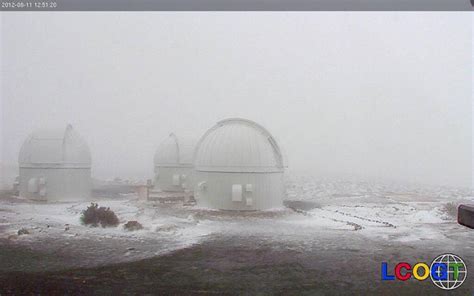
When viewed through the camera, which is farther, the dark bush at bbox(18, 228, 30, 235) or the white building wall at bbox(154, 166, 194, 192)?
the white building wall at bbox(154, 166, 194, 192)

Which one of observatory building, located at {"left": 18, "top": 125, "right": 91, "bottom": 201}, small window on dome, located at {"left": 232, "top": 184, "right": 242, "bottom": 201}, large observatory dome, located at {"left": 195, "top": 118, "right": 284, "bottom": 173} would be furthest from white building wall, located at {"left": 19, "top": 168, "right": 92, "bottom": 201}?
small window on dome, located at {"left": 232, "top": 184, "right": 242, "bottom": 201}

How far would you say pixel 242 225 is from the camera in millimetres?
11445

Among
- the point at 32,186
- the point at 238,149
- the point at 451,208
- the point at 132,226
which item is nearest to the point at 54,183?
the point at 32,186

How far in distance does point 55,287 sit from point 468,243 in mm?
8922

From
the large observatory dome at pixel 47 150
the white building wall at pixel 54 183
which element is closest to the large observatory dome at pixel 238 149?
the white building wall at pixel 54 183

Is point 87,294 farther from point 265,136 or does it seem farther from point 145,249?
point 265,136

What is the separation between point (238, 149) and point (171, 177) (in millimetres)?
10047

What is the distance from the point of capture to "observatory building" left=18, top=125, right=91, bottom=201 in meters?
16.0

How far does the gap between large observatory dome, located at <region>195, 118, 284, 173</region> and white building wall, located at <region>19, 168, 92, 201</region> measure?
5737 mm

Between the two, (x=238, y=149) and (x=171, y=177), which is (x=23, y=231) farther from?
(x=171, y=177)

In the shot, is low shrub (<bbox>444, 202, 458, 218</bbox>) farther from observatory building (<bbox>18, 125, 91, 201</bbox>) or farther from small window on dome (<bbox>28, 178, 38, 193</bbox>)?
small window on dome (<bbox>28, 178, 38, 193</bbox>)

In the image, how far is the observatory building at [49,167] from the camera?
1600cm

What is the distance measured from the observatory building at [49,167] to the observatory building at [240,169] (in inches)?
231

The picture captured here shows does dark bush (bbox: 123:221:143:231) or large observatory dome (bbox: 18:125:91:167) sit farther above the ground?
large observatory dome (bbox: 18:125:91:167)
